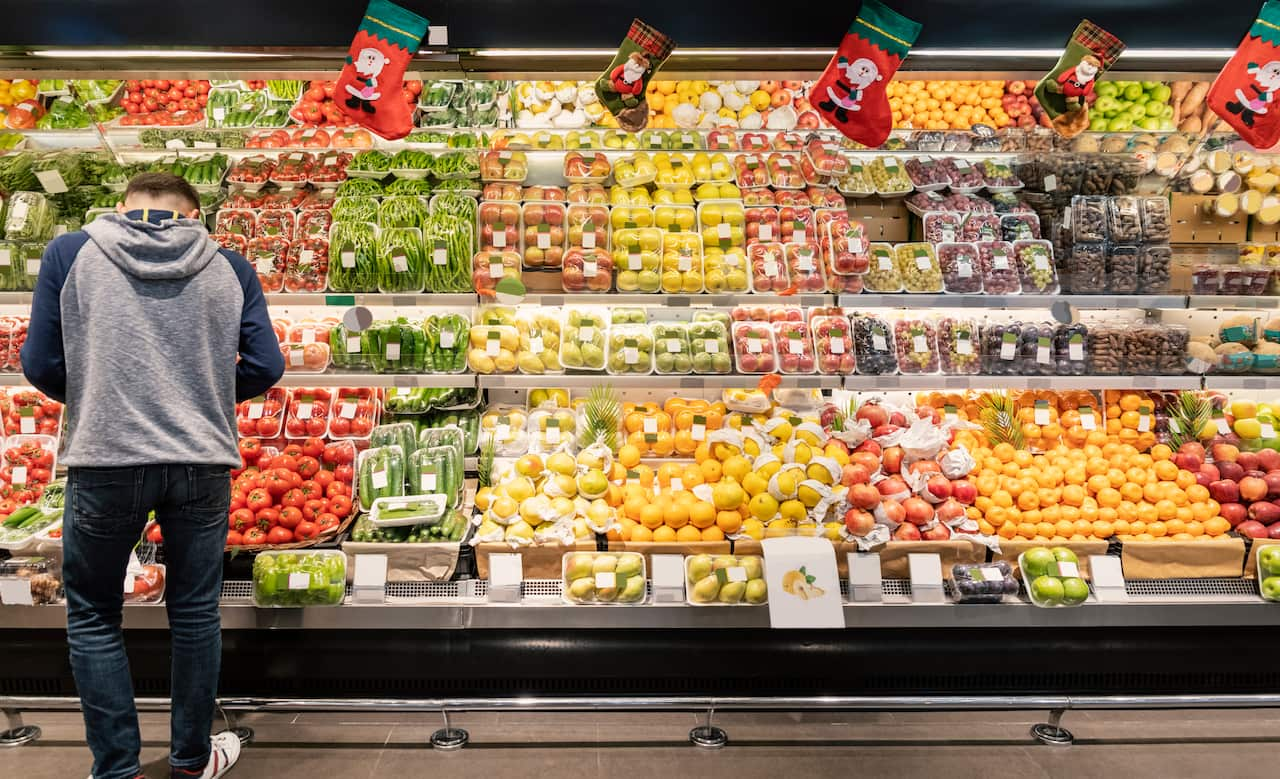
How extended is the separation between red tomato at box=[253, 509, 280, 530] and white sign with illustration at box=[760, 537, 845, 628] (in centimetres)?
196

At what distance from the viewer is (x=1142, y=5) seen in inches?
145

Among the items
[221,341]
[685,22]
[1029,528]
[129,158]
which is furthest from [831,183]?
[129,158]

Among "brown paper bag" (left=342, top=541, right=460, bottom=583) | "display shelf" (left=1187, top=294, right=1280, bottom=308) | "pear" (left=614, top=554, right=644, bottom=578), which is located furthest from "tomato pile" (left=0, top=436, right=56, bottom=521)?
"display shelf" (left=1187, top=294, right=1280, bottom=308)

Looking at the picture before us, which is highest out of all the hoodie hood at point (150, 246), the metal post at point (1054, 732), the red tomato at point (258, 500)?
the hoodie hood at point (150, 246)

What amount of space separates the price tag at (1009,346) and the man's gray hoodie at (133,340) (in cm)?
325

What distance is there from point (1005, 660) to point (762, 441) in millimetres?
1309

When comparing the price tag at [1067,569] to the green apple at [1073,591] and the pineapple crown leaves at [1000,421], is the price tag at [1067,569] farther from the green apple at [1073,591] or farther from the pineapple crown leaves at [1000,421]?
the pineapple crown leaves at [1000,421]

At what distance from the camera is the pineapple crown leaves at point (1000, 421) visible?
4.13m

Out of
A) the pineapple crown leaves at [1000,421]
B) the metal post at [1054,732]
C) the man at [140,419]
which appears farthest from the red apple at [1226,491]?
the man at [140,419]

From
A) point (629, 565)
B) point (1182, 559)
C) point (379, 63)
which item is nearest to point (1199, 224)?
point (1182, 559)

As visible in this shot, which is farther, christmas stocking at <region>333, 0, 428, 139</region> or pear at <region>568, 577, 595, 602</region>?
christmas stocking at <region>333, 0, 428, 139</region>

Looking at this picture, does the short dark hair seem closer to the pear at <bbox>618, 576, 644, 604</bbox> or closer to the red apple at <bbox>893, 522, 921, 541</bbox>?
the pear at <bbox>618, 576, 644, 604</bbox>

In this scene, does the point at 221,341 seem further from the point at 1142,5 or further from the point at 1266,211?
the point at 1266,211

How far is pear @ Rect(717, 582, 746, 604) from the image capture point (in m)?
3.36
